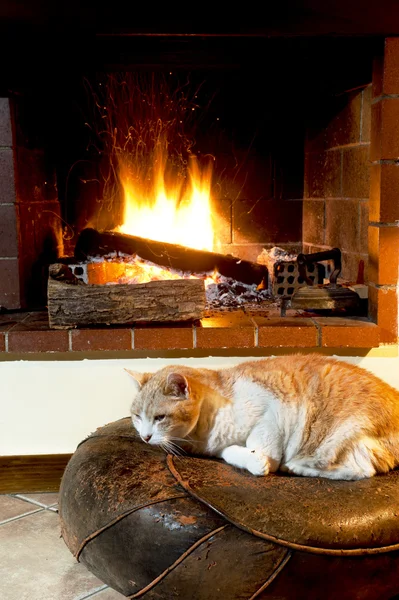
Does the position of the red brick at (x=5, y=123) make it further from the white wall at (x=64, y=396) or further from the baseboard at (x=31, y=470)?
the baseboard at (x=31, y=470)

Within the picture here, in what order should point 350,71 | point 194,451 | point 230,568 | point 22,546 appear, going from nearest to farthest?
point 230,568 < point 194,451 < point 22,546 < point 350,71

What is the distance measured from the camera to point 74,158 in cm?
321

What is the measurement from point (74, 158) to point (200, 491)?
6.25 feet

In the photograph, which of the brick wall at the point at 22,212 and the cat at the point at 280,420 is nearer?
the cat at the point at 280,420

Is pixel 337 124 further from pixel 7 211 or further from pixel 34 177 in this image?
pixel 7 211

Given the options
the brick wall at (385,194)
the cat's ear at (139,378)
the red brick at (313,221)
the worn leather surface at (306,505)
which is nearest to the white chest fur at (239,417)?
the worn leather surface at (306,505)

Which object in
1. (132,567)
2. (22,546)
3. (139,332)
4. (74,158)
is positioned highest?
(74,158)

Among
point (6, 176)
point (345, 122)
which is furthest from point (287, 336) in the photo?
point (6, 176)

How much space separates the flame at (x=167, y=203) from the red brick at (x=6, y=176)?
0.67 metres

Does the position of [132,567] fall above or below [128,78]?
below

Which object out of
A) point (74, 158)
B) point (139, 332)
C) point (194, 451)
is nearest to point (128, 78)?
point (74, 158)

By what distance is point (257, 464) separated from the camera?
6.20ft

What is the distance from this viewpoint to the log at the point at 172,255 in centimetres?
302

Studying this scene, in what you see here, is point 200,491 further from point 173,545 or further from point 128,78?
point 128,78
